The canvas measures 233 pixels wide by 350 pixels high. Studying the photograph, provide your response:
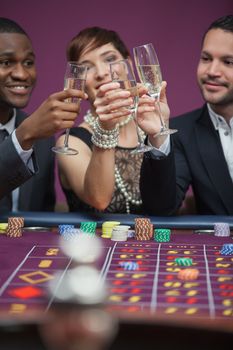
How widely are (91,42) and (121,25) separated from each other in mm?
1413

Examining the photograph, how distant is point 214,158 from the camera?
3.01 meters

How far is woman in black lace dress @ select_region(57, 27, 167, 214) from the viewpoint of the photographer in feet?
8.38

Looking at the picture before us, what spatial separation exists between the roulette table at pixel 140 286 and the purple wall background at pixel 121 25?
238 centimetres

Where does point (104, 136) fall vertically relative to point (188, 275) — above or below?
above

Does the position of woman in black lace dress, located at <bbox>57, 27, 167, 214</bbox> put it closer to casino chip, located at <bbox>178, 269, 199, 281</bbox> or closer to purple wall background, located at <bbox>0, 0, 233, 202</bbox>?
casino chip, located at <bbox>178, 269, 199, 281</bbox>

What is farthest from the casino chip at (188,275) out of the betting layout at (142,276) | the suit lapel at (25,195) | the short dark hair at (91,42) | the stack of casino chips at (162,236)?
the short dark hair at (91,42)

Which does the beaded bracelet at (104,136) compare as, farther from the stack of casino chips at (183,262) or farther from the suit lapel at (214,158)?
the stack of casino chips at (183,262)

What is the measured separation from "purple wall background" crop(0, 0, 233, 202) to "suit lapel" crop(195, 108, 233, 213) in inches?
55.3

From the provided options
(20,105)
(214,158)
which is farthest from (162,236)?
(20,105)

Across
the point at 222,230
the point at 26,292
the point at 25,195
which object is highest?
the point at 26,292

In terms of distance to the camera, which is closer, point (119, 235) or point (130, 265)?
point (130, 265)

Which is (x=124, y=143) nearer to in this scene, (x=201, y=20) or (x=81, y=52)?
(x=81, y=52)

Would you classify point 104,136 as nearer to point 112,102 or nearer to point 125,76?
point 112,102

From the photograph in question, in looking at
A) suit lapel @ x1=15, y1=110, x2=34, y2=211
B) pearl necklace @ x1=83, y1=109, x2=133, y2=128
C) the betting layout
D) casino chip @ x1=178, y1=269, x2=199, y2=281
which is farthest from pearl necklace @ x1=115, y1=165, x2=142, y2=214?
casino chip @ x1=178, y1=269, x2=199, y2=281
